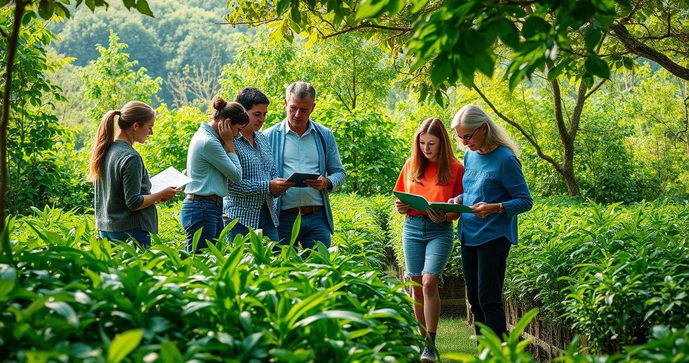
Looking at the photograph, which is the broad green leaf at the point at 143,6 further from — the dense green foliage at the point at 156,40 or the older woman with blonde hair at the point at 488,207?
the dense green foliage at the point at 156,40

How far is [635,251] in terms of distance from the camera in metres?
4.71

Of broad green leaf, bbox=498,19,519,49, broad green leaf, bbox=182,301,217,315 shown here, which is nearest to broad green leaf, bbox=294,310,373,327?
broad green leaf, bbox=182,301,217,315

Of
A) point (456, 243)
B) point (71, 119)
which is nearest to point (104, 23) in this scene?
point (71, 119)

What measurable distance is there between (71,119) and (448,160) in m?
50.0

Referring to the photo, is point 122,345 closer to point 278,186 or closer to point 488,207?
point 488,207

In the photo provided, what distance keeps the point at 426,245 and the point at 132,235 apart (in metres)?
2.14

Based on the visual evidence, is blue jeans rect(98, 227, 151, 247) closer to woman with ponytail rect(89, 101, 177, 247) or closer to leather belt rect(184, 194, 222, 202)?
woman with ponytail rect(89, 101, 177, 247)

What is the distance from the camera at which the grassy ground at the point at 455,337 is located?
654cm

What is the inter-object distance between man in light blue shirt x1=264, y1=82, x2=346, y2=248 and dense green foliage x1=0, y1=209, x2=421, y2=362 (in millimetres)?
2409

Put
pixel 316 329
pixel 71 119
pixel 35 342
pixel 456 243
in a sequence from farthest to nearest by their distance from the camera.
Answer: pixel 71 119 < pixel 456 243 < pixel 316 329 < pixel 35 342

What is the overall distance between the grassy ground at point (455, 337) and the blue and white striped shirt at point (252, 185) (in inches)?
75.5

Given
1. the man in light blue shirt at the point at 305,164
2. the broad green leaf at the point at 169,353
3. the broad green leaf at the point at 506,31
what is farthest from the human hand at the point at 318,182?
the broad green leaf at the point at 169,353

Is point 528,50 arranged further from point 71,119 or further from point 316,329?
point 71,119

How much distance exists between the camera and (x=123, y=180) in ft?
16.1
